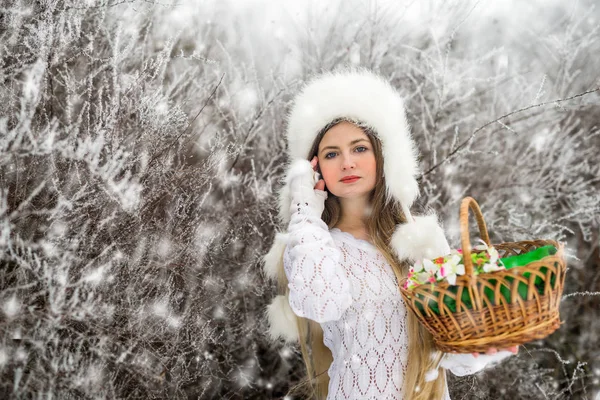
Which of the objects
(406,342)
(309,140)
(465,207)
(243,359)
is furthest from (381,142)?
(243,359)

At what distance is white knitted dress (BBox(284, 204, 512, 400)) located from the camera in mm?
1696

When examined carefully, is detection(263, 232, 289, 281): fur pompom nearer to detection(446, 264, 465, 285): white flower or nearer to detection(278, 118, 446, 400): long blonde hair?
detection(278, 118, 446, 400): long blonde hair

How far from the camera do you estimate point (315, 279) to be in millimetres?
1687

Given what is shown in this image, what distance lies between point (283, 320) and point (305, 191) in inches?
25.9

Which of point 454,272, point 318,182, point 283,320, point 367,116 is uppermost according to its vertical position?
point 367,116

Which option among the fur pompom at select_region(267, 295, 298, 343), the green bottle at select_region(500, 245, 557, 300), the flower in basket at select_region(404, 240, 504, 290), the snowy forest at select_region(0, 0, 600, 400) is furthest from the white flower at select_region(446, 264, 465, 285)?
the snowy forest at select_region(0, 0, 600, 400)

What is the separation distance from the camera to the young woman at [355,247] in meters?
1.75

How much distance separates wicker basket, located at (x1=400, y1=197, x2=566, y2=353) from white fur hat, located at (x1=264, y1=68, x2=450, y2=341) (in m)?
0.55

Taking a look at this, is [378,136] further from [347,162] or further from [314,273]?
[314,273]

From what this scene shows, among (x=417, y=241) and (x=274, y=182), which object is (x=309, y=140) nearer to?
(x=417, y=241)

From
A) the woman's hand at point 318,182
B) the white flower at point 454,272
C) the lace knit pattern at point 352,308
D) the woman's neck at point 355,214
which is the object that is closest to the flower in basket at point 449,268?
the white flower at point 454,272

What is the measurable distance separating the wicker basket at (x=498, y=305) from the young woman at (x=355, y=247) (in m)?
0.13

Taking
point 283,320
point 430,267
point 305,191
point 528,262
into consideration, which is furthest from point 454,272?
point 283,320

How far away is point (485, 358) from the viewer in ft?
5.38
